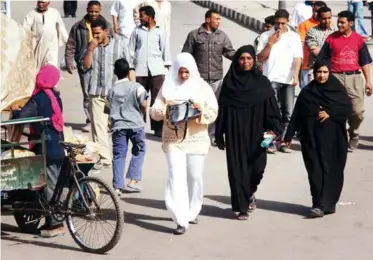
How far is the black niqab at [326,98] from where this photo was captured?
9609 millimetres

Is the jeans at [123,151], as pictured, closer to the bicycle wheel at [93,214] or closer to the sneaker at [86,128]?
the bicycle wheel at [93,214]

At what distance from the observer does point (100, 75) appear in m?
11.6

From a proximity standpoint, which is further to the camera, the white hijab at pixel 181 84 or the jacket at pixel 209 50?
the jacket at pixel 209 50

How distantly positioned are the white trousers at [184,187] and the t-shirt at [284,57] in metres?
3.50

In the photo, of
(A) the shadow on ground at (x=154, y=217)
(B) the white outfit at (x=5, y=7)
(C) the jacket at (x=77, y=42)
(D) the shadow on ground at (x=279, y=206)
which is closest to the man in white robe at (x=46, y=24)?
(B) the white outfit at (x=5, y=7)

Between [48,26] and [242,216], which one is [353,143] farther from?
[48,26]

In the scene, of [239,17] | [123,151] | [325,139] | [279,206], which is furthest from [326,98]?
[239,17]

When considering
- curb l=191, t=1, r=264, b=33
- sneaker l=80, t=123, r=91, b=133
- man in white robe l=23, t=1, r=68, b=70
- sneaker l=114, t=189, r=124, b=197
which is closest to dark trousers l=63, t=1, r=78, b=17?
curb l=191, t=1, r=264, b=33

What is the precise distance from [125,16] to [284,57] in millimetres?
5207

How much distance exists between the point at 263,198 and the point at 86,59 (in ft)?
8.58

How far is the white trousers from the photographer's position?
895 centimetres

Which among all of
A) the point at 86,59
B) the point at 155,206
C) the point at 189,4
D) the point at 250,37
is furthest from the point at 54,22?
the point at 189,4

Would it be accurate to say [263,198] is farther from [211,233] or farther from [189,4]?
[189,4]

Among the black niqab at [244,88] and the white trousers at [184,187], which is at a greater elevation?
the black niqab at [244,88]
